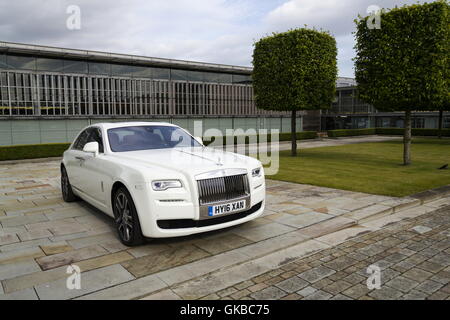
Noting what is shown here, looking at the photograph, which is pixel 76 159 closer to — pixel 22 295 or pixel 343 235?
pixel 22 295

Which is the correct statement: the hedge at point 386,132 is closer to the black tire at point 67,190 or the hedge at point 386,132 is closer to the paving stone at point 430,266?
the black tire at point 67,190

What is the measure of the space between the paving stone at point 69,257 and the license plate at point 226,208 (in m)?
1.56

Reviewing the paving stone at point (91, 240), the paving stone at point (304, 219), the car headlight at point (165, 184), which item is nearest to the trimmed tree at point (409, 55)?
the paving stone at point (304, 219)

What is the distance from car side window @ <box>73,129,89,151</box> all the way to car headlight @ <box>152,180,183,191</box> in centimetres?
315

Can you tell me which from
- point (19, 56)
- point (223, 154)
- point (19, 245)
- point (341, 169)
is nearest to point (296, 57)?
point (341, 169)

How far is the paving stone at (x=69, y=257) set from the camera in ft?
→ 13.9

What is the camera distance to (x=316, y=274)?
3.95m

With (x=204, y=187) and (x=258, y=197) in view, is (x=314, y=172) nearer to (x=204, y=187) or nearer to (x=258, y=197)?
(x=258, y=197)

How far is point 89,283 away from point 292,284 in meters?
2.20

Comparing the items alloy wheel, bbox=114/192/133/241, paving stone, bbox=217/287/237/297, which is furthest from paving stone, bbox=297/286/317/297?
alloy wheel, bbox=114/192/133/241

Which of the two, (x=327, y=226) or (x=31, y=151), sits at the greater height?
(x=31, y=151)

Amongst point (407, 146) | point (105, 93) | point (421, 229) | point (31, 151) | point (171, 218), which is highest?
point (105, 93)

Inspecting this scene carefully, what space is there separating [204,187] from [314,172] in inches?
315

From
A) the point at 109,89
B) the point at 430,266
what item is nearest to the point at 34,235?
the point at 430,266
